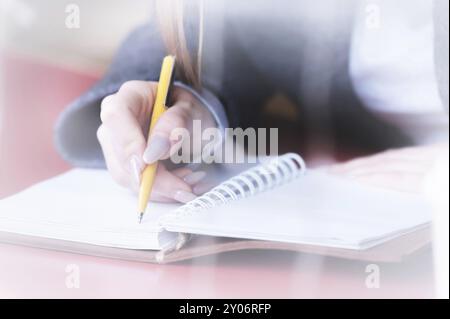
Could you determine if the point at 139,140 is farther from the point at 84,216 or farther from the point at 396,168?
the point at 396,168

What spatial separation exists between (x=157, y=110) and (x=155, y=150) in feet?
0.10

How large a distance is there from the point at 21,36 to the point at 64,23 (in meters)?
0.04

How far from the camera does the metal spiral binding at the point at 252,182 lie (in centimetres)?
35

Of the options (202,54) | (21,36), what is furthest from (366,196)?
(21,36)

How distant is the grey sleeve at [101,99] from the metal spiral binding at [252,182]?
5cm

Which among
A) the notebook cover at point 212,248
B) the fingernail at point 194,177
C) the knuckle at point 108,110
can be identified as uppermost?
the knuckle at point 108,110

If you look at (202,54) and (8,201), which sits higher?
(202,54)

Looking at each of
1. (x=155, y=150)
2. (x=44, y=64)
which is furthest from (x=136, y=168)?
(x=44, y=64)

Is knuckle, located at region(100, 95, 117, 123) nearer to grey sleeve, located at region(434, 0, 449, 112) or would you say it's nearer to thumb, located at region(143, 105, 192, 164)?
thumb, located at region(143, 105, 192, 164)

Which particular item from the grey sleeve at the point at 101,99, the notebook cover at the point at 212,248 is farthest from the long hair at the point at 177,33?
the notebook cover at the point at 212,248

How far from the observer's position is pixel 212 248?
0.33 meters

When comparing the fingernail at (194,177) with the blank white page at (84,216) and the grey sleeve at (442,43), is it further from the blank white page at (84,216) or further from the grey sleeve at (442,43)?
the grey sleeve at (442,43)

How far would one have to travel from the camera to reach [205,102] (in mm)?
428

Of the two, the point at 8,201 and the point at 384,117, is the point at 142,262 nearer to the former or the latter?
the point at 8,201
